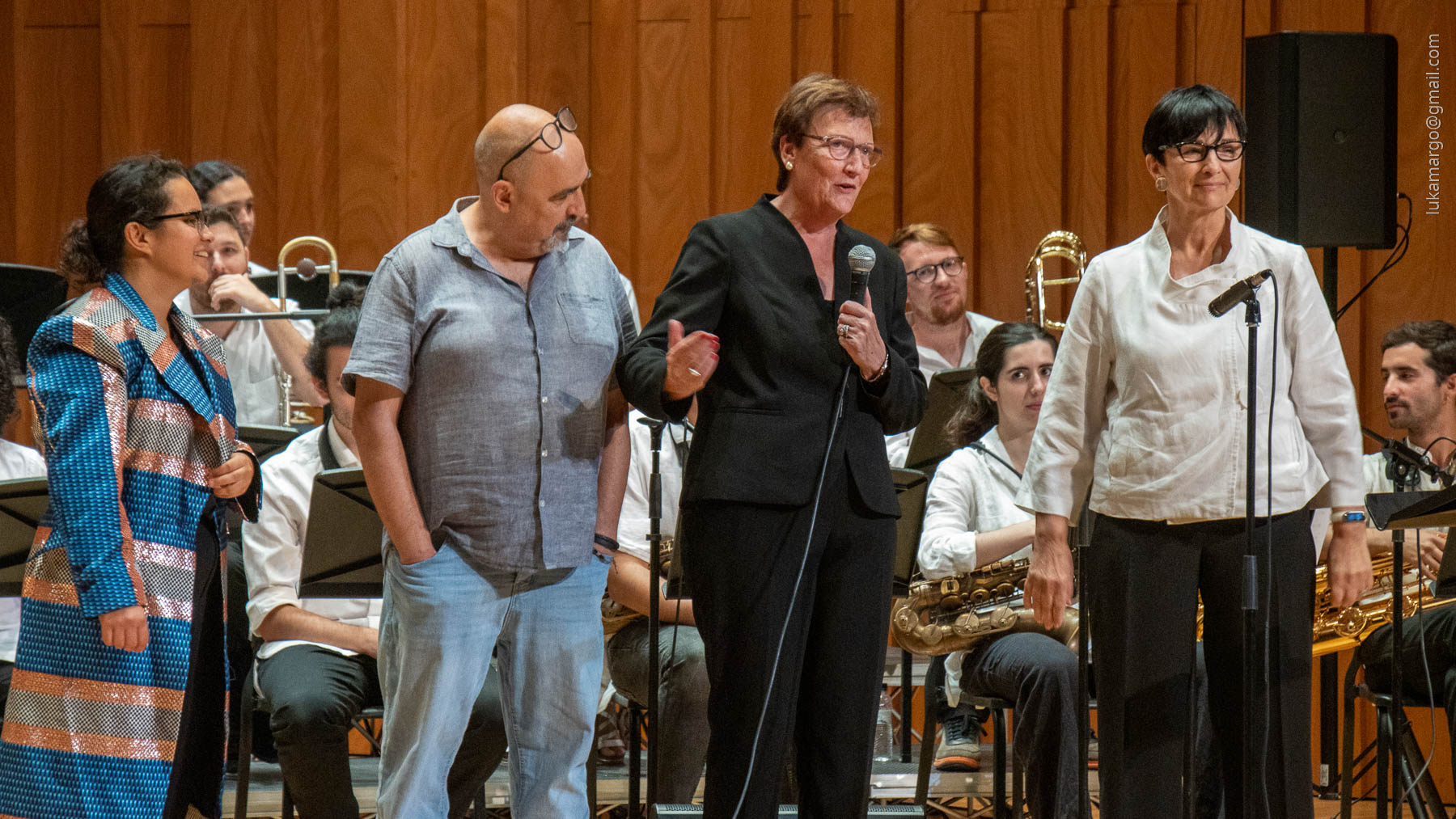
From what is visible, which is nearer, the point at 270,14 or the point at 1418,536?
the point at 1418,536

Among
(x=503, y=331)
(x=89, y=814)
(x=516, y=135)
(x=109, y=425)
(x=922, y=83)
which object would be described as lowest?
(x=89, y=814)

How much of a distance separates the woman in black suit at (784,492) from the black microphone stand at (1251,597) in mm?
589

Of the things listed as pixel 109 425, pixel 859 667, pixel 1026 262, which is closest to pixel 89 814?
pixel 109 425

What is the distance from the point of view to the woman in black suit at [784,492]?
2439 millimetres

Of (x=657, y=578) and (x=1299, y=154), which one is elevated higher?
(x=1299, y=154)

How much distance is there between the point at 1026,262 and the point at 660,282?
1.36 m

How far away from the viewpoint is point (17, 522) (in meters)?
3.27

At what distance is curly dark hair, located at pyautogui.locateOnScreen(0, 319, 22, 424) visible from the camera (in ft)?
13.1

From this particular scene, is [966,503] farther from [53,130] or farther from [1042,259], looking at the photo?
[53,130]

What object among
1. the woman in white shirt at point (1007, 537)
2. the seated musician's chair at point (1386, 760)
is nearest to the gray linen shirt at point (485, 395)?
the woman in white shirt at point (1007, 537)

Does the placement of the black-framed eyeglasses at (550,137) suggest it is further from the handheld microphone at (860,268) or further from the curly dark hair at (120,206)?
the curly dark hair at (120,206)

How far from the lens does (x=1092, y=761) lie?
4.29 meters

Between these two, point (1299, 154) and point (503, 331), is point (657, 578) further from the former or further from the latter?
point (1299, 154)

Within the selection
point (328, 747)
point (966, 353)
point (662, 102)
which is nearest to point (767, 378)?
point (328, 747)
